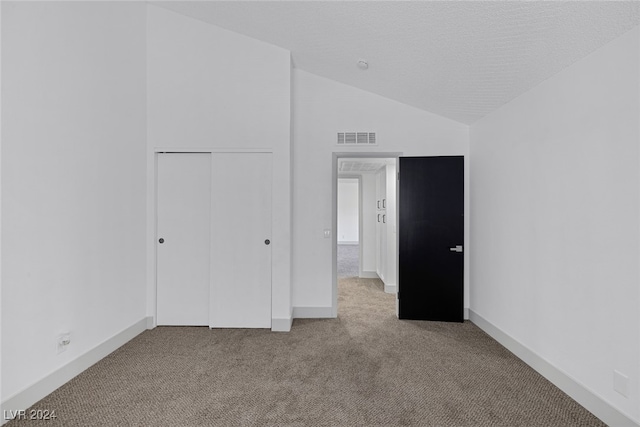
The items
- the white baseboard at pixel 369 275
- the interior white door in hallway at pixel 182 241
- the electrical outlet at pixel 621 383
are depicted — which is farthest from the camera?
the white baseboard at pixel 369 275

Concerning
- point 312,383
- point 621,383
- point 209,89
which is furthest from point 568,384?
point 209,89

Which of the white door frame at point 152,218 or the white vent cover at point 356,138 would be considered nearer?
the white door frame at point 152,218

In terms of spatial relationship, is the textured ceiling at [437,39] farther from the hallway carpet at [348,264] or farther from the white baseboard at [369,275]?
the hallway carpet at [348,264]

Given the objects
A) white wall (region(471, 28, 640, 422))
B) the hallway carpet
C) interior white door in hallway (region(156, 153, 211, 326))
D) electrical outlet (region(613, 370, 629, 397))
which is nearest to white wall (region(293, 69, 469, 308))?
white wall (region(471, 28, 640, 422))

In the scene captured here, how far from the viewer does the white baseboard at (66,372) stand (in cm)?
209

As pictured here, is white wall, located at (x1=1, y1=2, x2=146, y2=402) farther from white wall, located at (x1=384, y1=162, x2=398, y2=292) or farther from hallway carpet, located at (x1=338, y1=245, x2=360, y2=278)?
hallway carpet, located at (x1=338, y1=245, x2=360, y2=278)

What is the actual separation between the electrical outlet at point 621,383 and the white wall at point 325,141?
106 inches

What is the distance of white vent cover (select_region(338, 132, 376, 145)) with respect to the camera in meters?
4.11

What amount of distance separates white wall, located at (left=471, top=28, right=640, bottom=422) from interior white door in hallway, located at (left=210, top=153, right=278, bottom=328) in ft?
8.32

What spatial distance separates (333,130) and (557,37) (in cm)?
243

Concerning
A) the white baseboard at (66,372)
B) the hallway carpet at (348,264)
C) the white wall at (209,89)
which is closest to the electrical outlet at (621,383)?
the white wall at (209,89)

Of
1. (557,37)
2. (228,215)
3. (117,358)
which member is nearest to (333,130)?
(228,215)

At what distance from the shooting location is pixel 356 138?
13.5ft

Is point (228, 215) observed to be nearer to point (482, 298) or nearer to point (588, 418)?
point (482, 298)
